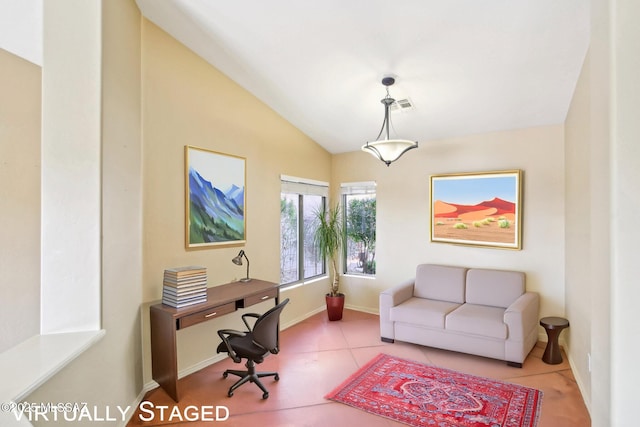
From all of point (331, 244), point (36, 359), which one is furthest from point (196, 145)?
point (331, 244)

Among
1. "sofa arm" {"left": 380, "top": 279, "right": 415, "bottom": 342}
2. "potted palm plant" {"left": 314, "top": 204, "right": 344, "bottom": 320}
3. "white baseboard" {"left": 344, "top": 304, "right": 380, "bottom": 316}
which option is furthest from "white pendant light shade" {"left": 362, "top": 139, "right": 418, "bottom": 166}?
"white baseboard" {"left": 344, "top": 304, "right": 380, "bottom": 316}

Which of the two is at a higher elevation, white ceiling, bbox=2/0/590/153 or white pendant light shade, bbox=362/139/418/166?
white ceiling, bbox=2/0/590/153

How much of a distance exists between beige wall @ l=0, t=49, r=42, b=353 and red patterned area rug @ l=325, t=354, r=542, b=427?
226 centimetres

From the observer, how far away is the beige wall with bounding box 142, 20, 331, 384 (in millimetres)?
2891

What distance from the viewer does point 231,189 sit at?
11.9ft

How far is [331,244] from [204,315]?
2.43m

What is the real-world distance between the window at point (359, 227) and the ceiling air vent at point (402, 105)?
147 cm

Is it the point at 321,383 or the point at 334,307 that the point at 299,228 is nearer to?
the point at 334,307

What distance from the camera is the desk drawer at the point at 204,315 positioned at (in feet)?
8.73

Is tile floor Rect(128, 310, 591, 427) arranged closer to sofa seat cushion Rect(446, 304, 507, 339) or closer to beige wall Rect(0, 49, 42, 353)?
sofa seat cushion Rect(446, 304, 507, 339)

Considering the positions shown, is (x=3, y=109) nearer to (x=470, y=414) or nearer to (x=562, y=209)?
(x=470, y=414)

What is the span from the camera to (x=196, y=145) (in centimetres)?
327

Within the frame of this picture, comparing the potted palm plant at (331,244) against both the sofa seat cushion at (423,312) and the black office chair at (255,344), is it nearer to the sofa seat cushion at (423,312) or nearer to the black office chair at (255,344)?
the sofa seat cushion at (423,312)

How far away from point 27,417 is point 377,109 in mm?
3800
